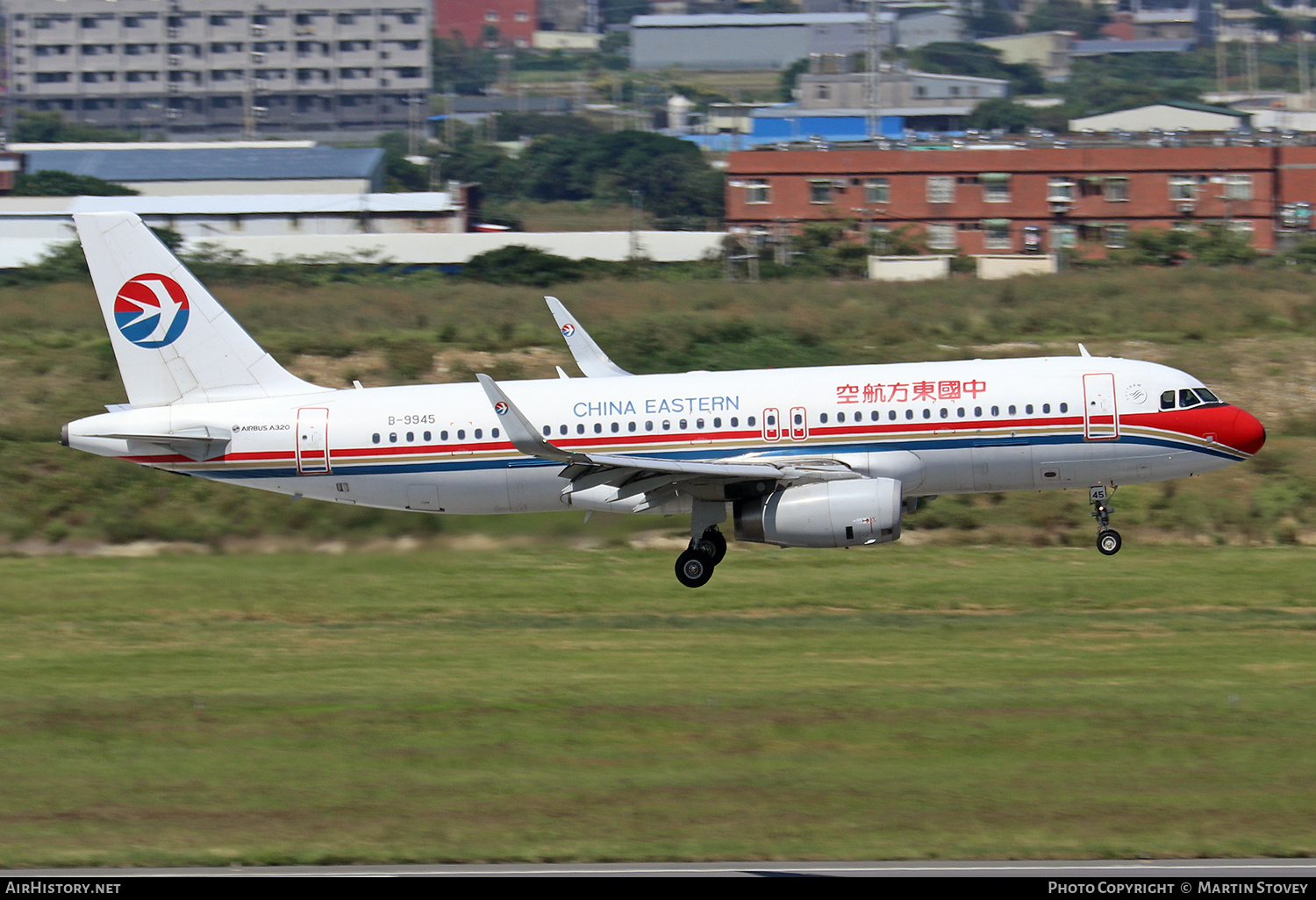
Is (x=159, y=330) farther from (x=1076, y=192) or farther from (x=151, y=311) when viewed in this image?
(x=1076, y=192)

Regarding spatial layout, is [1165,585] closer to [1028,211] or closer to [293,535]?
Result: [293,535]

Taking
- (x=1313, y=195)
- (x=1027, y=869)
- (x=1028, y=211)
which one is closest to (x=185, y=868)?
(x=1027, y=869)

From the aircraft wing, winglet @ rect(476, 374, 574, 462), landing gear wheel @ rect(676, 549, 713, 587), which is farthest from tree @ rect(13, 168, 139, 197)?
winglet @ rect(476, 374, 574, 462)

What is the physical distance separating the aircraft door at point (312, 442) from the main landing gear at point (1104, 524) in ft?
48.4

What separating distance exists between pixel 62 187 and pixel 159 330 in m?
105

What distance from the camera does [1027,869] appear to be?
1455 centimetres

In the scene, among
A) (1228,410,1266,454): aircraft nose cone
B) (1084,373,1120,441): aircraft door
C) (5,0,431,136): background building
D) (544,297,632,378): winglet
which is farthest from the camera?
(5,0,431,136): background building

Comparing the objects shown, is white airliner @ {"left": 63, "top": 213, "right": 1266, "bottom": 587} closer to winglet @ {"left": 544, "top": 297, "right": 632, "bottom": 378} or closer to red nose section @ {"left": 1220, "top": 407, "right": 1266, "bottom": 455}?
red nose section @ {"left": 1220, "top": 407, "right": 1266, "bottom": 455}

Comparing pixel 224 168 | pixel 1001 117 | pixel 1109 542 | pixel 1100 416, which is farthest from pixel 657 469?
pixel 1001 117

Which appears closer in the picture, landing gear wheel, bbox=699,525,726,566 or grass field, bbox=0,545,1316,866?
grass field, bbox=0,545,1316,866

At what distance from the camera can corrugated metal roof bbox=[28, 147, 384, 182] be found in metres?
137

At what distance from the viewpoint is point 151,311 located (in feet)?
99.0

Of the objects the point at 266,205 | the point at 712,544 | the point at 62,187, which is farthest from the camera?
the point at 62,187

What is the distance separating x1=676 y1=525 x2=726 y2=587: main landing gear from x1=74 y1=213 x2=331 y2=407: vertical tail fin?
770 cm
